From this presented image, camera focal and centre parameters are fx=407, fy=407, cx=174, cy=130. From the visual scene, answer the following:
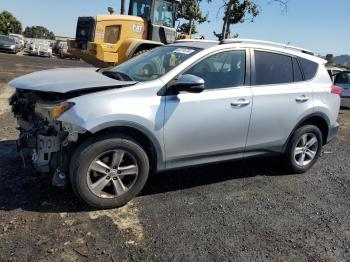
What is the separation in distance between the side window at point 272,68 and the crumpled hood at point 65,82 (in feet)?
5.76

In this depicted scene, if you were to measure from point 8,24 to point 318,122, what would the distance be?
8559 cm

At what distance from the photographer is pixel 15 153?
572cm

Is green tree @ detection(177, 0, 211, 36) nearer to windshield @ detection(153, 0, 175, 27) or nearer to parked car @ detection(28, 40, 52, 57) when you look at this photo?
windshield @ detection(153, 0, 175, 27)

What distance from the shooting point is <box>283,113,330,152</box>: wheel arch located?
18.2 ft

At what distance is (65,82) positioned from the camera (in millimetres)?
4254

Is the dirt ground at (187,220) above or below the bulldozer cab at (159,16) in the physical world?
below

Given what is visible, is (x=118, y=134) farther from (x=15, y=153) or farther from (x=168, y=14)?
(x=168, y=14)

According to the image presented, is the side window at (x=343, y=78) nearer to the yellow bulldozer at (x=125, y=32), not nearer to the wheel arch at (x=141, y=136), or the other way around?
the yellow bulldozer at (x=125, y=32)

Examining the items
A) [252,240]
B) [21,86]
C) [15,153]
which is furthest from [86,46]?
[252,240]

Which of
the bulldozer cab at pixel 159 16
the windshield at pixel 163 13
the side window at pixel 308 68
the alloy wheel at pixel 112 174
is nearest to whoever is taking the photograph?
the alloy wheel at pixel 112 174

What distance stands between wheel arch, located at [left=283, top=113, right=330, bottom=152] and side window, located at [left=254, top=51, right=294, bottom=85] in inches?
23.5

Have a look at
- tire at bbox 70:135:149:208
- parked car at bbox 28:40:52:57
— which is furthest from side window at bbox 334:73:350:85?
parked car at bbox 28:40:52:57

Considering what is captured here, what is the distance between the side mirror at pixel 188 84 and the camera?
4211 millimetres

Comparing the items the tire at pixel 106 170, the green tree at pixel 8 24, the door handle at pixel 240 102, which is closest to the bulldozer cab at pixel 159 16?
the door handle at pixel 240 102
